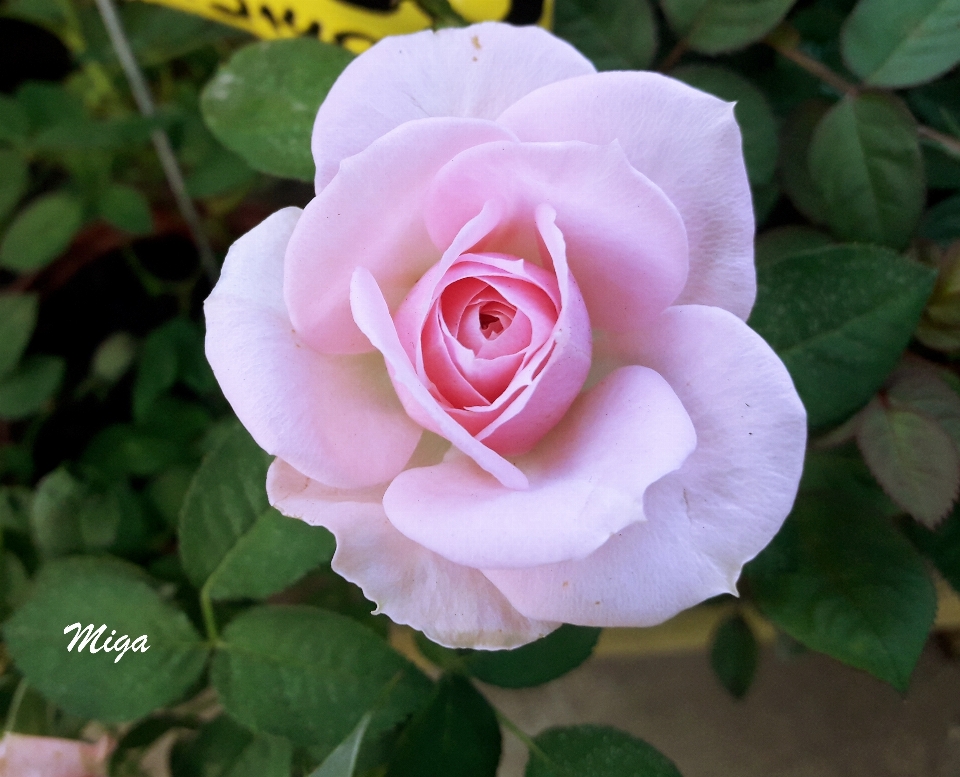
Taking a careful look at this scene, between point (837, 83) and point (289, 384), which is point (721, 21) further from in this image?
point (289, 384)

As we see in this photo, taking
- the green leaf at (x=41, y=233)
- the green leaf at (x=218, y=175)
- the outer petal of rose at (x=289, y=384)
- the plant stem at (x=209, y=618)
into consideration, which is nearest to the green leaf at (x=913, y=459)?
the outer petal of rose at (x=289, y=384)

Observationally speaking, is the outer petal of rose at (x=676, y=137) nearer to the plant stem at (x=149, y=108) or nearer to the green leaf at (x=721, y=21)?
the green leaf at (x=721, y=21)

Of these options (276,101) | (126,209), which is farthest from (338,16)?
(126,209)

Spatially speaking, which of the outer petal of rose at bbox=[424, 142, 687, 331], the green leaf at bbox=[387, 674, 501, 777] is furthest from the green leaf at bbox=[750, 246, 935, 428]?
the green leaf at bbox=[387, 674, 501, 777]

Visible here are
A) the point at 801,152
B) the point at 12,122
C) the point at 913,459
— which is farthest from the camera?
Result: the point at 12,122

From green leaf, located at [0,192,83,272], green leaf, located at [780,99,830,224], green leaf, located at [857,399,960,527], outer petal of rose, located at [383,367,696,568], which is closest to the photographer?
outer petal of rose, located at [383,367,696,568]

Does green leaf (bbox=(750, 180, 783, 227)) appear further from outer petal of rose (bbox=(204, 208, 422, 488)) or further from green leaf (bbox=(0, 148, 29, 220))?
green leaf (bbox=(0, 148, 29, 220))
